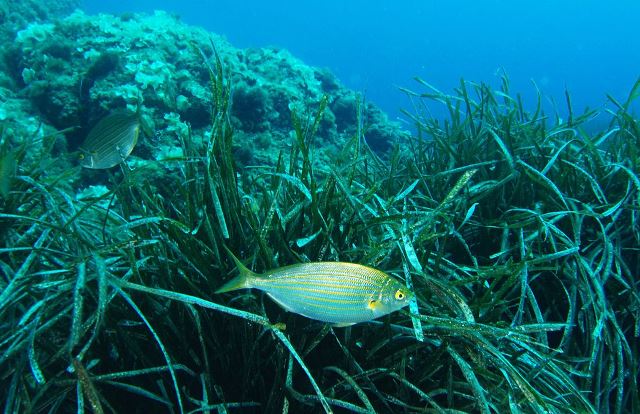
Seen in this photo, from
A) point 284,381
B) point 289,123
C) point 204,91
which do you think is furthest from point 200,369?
point 289,123

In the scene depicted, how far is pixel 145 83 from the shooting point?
315 inches

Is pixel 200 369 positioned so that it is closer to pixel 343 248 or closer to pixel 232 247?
pixel 232 247

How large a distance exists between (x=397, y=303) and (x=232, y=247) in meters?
0.97

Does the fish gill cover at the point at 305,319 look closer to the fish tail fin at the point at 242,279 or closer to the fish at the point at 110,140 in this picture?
the fish tail fin at the point at 242,279

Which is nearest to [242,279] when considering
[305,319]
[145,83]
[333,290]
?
[333,290]

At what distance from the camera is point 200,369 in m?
1.97

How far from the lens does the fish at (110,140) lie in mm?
3646

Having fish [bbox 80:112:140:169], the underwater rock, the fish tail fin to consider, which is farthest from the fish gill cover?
the underwater rock

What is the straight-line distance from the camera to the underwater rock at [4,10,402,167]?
7.80 metres

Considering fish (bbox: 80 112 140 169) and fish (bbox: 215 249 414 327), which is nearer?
fish (bbox: 215 249 414 327)

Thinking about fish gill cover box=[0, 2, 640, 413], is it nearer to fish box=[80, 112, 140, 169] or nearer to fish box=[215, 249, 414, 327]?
fish box=[215, 249, 414, 327]

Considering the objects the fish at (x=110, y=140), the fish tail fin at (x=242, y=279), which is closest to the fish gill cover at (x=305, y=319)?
the fish tail fin at (x=242, y=279)

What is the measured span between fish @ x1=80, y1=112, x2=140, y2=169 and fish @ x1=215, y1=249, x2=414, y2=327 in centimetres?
264

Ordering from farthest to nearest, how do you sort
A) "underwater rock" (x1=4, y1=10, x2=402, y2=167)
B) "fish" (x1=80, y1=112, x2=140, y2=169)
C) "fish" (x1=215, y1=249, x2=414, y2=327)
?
"underwater rock" (x1=4, y1=10, x2=402, y2=167)
"fish" (x1=80, y1=112, x2=140, y2=169)
"fish" (x1=215, y1=249, x2=414, y2=327)
